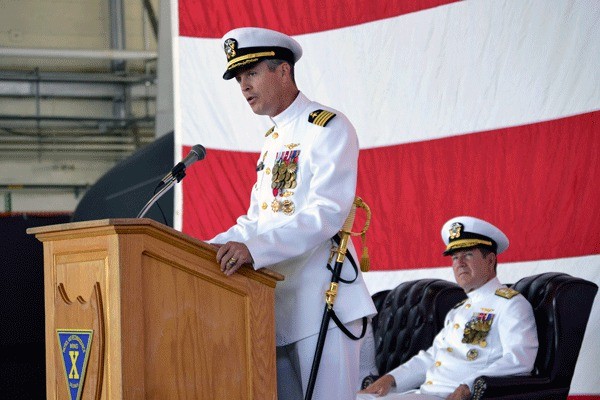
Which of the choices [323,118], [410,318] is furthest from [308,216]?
[410,318]

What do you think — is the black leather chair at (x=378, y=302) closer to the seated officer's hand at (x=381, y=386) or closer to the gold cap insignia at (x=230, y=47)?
the seated officer's hand at (x=381, y=386)

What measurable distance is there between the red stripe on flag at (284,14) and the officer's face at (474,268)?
1.18 m

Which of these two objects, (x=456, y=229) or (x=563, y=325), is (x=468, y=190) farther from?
(x=563, y=325)

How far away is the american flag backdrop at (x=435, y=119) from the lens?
358 cm

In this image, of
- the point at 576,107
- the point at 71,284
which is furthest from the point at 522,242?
the point at 71,284

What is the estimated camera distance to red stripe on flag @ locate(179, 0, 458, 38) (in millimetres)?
4293

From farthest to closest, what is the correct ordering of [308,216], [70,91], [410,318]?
[70,91] → [410,318] → [308,216]

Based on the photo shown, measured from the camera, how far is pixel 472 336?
333 centimetres

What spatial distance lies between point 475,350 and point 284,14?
6.28 feet

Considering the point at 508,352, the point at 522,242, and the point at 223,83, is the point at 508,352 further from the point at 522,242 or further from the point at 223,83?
the point at 223,83

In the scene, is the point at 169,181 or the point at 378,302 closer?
the point at 169,181

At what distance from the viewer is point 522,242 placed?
3.71 metres

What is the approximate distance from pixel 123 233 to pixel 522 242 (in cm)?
217

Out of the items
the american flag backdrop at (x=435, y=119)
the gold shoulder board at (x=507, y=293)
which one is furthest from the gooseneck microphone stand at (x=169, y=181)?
the american flag backdrop at (x=435, y=119)
